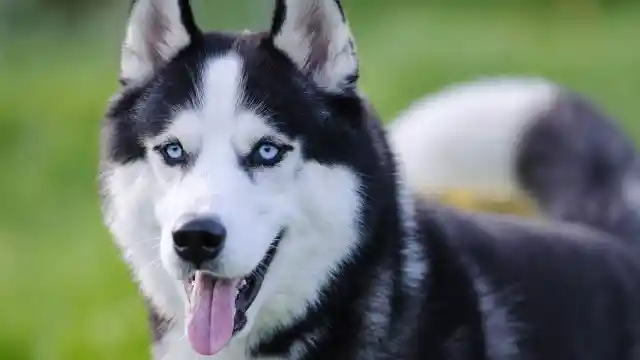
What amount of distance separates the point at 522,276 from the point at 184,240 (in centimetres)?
118

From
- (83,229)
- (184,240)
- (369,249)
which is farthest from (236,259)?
(83,229)

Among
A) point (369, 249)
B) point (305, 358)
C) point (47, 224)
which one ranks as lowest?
point (47, 224)

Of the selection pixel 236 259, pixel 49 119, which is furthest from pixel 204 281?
pixel 49 119

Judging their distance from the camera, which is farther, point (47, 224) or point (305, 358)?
point (47, 224)

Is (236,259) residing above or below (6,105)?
above

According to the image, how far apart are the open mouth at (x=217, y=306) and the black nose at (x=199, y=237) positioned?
13cm

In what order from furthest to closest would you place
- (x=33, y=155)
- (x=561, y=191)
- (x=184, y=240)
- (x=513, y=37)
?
(x=513, y=37)
(x=33, y=155)
(x=561, y=191)
(x=184, y=240)

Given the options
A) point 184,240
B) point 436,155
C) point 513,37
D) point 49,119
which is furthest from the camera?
point 513,37

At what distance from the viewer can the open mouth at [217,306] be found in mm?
3137

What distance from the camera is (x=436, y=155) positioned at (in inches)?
209

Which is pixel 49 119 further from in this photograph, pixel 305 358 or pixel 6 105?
pixel 305 358

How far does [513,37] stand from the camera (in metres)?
11.0

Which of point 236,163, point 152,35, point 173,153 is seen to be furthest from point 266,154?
point 152,35

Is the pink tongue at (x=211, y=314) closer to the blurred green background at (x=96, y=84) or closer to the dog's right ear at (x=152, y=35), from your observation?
the dog's right ear at (x=152, y=35)
